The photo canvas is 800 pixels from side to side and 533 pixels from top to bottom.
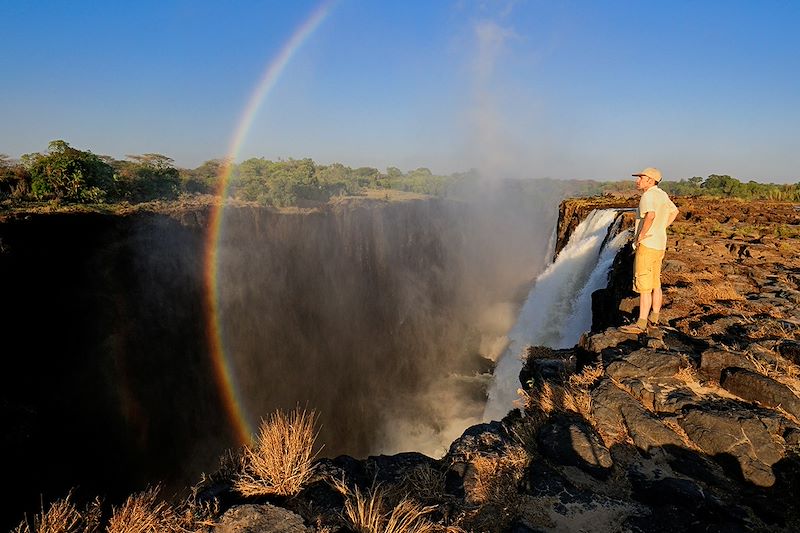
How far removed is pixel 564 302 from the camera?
1231cm

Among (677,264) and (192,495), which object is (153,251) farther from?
(677,264)

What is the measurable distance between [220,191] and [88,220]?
19.9m

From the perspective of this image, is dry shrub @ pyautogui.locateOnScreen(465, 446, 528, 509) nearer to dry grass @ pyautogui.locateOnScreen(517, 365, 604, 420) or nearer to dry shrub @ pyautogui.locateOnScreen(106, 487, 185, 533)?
dry grass @ pyautogui.locateOnScreen(517, 365, 604, 420)

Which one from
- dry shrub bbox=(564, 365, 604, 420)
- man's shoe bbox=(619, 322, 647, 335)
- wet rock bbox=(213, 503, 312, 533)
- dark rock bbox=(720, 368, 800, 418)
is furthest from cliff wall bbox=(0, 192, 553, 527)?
dark rock bbox=(720, 368, 800, 418)

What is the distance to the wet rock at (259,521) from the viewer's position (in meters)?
2.90

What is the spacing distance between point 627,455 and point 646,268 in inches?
105


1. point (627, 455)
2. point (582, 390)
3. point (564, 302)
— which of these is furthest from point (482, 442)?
point (564, 302)

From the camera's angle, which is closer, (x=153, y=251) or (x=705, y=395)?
(x=705, y=395)

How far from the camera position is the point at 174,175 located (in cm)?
2912

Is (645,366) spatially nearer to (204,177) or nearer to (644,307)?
(644,307)

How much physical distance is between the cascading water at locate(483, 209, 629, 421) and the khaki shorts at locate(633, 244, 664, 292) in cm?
410

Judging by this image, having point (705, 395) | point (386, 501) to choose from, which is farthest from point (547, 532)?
point (705, 395)

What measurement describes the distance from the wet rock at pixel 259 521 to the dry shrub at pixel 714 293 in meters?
6.58

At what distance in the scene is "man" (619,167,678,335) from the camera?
16.9 feet
